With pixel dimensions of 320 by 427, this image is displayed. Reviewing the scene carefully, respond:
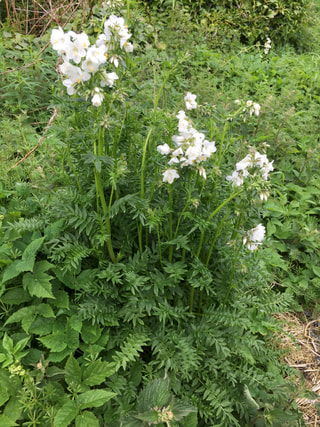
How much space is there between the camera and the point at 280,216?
10.7 ft

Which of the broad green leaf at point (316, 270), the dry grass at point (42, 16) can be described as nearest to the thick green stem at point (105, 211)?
the broad green leaf at point (316, 270)

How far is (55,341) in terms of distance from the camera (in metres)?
1.90

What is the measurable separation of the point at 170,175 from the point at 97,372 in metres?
1.00

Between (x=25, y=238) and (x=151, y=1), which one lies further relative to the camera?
(x=151, y=1)

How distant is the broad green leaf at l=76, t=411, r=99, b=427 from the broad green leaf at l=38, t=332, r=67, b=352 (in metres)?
0.32

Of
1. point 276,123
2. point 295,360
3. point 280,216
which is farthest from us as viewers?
point 276,123

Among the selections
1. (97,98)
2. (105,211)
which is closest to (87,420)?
(105,211)

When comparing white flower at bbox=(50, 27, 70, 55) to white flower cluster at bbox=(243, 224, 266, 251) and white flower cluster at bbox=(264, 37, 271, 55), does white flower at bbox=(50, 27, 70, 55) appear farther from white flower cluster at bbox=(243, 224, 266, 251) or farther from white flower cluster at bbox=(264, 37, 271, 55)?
white flower cluster at bbox=(264, 37, 271, 55)

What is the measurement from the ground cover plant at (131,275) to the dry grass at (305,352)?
18 centimetres

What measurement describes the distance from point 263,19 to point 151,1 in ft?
5.48

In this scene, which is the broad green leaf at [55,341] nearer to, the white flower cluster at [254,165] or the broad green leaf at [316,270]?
the white flower cluster at [254,165]

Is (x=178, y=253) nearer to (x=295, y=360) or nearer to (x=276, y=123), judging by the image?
(x=295, y=360)

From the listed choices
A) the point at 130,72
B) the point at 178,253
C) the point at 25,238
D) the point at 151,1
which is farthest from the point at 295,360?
the point at 151,1

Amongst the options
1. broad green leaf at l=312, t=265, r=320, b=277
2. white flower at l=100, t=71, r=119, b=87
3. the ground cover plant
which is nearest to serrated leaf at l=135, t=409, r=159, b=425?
the ground cover plant
